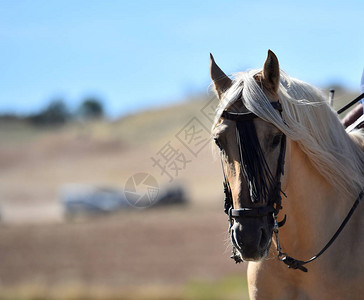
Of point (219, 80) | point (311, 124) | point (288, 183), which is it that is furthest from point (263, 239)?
point (219, 80)

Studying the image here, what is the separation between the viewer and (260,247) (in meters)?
3.44

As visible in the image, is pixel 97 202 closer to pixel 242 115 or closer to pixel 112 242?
pixel 112 242

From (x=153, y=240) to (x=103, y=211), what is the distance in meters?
12.2

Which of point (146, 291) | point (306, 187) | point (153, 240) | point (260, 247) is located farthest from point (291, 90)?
point (153, 240)

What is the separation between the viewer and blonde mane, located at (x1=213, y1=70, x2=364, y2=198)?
11.9 ft

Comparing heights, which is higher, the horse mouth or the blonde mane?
the blonde mane

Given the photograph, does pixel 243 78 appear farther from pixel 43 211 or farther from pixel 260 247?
pixel 43 211

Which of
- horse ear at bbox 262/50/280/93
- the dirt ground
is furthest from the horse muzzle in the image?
the dirt ground

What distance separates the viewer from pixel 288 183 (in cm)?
392

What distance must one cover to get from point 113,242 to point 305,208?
2220 cm

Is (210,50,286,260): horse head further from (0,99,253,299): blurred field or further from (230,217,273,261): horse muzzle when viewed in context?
(0,99,253,299): blurred field

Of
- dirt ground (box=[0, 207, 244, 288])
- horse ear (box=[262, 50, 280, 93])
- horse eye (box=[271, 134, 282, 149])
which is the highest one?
horse ear (box=[262, 50, 280, 93])

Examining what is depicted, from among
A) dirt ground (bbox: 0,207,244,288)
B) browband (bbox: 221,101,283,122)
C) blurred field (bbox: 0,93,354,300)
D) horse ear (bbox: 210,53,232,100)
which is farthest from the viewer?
dirt ground (bbox: 0,207,244,288)

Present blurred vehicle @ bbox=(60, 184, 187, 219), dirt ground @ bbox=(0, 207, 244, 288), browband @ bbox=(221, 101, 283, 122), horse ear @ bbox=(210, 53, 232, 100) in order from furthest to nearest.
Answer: blurred vehicle @ bbox=(60, 184, 187, 219), dirt ground @ bbox=(0, 207, 244, 288), horse ear @ bbox=(210, 53, 232, 100), browband @ bbox=(221, 101, 283, 122)
